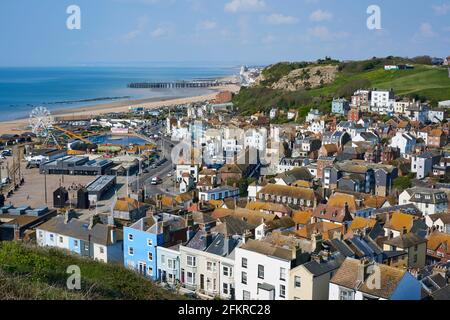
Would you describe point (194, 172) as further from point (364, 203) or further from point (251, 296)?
point (251, 296)

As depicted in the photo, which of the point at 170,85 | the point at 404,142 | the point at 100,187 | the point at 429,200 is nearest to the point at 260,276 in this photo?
the point at 429,200

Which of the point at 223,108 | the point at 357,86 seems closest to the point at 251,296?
the point at 357,86

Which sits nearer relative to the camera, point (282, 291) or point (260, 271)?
point (282, 291)

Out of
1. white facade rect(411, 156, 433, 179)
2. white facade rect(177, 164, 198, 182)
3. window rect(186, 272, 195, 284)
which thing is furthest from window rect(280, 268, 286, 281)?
white facade rect(411, 156, 433, 179)

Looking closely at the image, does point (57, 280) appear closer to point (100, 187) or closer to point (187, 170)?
point (100, 187)

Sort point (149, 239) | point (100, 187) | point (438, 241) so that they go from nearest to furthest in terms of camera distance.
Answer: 1. point (149, 239)
2. point (438, 241)
3. point (100, 187)

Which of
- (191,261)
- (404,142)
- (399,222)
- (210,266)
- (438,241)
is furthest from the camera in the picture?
(404,142)

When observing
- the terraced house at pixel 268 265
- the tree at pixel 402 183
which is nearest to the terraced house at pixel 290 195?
the tree at pixel 402 183
